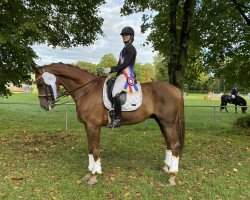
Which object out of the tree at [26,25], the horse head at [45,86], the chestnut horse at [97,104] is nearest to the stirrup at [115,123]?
the chestnut horse at [97,104]

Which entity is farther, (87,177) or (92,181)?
(87,177)

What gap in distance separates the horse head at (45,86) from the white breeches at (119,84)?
1.33 meters

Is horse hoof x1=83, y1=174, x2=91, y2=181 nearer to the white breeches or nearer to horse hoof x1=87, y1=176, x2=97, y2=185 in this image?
horse hoof x1=87, y1=176, x2=97, y2=185

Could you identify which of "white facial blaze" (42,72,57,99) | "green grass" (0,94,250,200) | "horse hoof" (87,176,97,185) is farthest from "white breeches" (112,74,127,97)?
"green grass" (0,94,250,200)

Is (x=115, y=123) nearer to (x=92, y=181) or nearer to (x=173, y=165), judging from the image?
(x=92, y=181)

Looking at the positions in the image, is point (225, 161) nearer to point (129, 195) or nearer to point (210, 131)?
point (129, 195)

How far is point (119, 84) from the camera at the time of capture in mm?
7102

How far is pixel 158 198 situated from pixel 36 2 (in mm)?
11212

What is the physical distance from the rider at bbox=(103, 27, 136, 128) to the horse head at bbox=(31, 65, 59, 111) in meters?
1.19

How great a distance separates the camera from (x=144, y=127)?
15164 millimetres

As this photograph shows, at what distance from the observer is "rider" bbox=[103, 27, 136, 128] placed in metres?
7.05

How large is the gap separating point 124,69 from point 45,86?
1789 millimetres

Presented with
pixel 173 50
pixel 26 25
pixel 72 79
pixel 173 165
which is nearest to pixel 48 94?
pixel 72 79

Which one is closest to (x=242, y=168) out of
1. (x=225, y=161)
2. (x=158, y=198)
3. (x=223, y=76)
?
(x=225, y=161)
